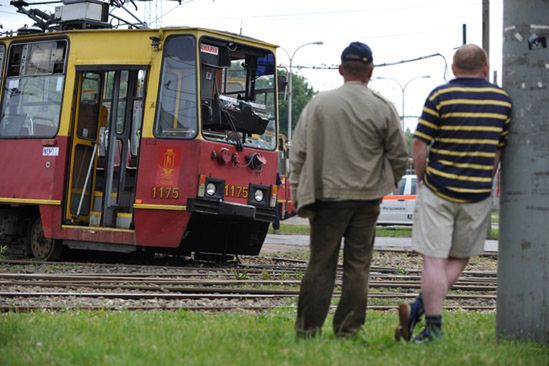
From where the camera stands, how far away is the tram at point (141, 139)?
46.2 ft

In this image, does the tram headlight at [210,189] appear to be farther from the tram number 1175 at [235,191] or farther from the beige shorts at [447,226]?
the beige shorts at [447,226]

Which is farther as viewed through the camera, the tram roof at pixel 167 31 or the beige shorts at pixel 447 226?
the tram roof at pixel 167 31

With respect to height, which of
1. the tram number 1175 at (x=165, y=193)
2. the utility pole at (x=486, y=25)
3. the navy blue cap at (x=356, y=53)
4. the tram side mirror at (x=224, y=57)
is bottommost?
the tram number 1175 at (x=165, y=193)

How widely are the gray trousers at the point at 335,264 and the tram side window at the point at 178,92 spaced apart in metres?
7.82

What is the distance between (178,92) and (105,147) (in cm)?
159

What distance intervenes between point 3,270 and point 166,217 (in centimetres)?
225

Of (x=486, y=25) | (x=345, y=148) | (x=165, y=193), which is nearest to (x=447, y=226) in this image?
(x=345, y=148)

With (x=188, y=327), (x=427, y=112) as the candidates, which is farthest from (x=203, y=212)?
(x=427, y=112)

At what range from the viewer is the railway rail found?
955 cm

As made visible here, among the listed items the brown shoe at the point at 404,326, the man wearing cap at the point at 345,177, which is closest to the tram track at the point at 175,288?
the man wearing cap at the point at 345,177

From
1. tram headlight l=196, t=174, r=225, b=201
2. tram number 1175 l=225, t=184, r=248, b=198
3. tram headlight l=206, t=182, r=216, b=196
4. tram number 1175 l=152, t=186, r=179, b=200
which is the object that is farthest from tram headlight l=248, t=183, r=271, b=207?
tram number 1175 l=152, t=186, r=179, b=200

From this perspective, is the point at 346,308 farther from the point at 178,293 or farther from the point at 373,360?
the point at 178,293

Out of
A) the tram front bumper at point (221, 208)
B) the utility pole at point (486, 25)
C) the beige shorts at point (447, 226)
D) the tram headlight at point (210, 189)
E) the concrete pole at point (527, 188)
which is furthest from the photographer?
the utility pole at point (486, 25)

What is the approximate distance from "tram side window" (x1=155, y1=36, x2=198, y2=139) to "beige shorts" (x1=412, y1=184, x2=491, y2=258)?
8.15 metres
